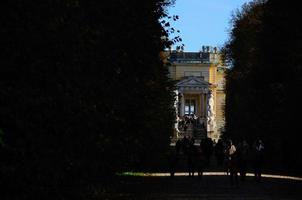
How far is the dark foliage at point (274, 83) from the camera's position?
2891 cm

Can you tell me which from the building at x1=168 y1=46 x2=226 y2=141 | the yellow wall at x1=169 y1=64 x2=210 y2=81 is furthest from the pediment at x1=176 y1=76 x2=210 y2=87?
the yellow wall at x1=169 y1=64 x2=210 y2=81

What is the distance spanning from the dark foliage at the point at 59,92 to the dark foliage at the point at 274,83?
12.3 meters

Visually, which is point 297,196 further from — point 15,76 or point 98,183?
point 15,76

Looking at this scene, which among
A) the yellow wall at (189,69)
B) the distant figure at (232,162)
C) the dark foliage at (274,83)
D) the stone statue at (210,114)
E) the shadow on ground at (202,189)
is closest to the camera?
the shadow on ground at (202,189)

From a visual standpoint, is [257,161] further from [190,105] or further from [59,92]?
[190,105]

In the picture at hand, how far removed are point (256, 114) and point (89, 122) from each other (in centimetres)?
2781

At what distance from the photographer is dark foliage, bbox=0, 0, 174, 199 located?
1038cm

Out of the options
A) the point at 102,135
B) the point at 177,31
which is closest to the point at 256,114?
the point at 177,31

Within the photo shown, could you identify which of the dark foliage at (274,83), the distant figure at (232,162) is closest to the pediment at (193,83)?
the dark foliage at (274,83)

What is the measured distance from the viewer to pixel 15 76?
10.5m

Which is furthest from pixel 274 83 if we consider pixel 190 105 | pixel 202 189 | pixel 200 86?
pixel 190 105

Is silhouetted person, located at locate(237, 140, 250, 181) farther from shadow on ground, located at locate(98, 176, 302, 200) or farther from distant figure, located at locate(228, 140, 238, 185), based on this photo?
distant figure, located at locate(228, 140, 238, 185)

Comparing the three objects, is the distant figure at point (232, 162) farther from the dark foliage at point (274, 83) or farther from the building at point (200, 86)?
the building at point (200, 86)

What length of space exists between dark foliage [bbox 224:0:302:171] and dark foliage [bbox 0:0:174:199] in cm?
1228
